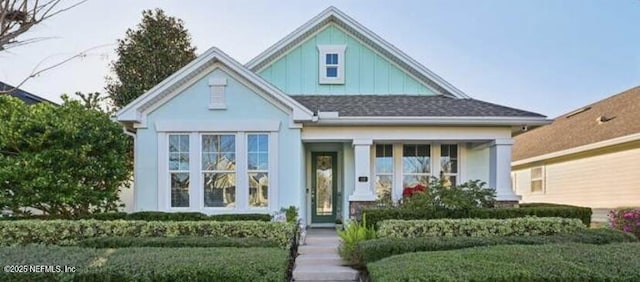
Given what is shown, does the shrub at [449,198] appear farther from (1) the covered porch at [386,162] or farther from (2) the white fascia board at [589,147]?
(2) the white fascia board at [589,147]

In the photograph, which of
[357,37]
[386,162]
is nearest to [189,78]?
[357,37]

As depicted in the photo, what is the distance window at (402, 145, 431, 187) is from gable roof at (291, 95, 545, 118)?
1.27m

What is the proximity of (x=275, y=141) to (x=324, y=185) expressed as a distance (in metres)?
2.85

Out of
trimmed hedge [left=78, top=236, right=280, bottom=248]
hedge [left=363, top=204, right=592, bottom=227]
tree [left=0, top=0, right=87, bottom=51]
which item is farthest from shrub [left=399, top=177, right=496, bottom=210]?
tree [left=0, top=0, right=87, bottom=51]

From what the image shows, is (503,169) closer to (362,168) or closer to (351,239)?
(362,168)

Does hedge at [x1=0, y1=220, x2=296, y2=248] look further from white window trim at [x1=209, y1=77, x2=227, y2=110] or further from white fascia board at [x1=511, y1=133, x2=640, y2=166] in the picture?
white fascia board at [x1=511, y1=133, x2=640, y2=166]

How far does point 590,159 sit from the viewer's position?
47.6 feet

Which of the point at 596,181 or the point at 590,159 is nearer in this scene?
the point at 596,181

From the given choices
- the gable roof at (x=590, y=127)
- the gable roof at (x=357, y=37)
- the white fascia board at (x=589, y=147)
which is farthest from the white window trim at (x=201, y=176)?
the gable roof at (x=590, y=127)

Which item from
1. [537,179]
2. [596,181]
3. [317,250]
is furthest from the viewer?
[537,179]

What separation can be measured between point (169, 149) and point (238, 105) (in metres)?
1.98

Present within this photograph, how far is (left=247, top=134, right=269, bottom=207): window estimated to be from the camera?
35.8 feet

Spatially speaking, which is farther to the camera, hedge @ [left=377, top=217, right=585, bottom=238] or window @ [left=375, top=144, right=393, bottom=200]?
window @ [left=375, top=144, right=393, bottom=200]

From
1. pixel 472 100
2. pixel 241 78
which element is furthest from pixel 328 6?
pixel 472 100
